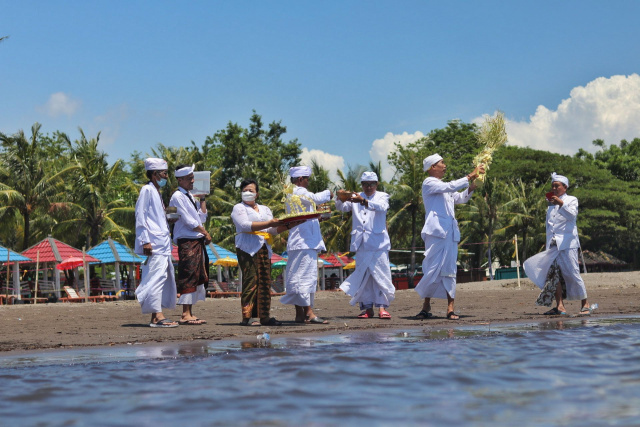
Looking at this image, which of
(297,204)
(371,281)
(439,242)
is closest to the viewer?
(297,204)

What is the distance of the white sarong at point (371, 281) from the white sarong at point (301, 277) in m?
0.75

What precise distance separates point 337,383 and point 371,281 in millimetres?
5293

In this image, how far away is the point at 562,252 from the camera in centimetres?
967

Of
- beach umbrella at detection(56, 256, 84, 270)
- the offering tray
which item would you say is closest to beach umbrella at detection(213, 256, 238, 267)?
beach umbrella at detection(56, 256, 84, 270)

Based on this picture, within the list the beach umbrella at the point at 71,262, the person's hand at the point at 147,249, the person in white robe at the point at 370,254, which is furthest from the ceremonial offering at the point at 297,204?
the beach umbrella at the point at 71,262

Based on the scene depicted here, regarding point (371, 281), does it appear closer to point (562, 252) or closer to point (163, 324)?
point (562, 252)

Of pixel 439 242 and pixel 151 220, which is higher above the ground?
pixel 151 220

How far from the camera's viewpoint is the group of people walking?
8469 mm

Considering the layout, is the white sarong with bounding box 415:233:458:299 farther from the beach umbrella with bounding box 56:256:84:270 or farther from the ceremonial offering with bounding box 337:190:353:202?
the beach umbrella with bounding box 56:256:84:270

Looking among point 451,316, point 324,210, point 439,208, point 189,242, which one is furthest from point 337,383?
point 439,208

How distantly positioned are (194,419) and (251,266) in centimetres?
512

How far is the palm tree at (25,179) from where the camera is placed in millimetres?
35125

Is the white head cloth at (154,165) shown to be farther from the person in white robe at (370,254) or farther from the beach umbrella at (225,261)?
the beach umbrella at (225,261)

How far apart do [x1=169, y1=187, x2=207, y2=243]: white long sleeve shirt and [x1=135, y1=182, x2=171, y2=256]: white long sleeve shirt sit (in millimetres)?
194
